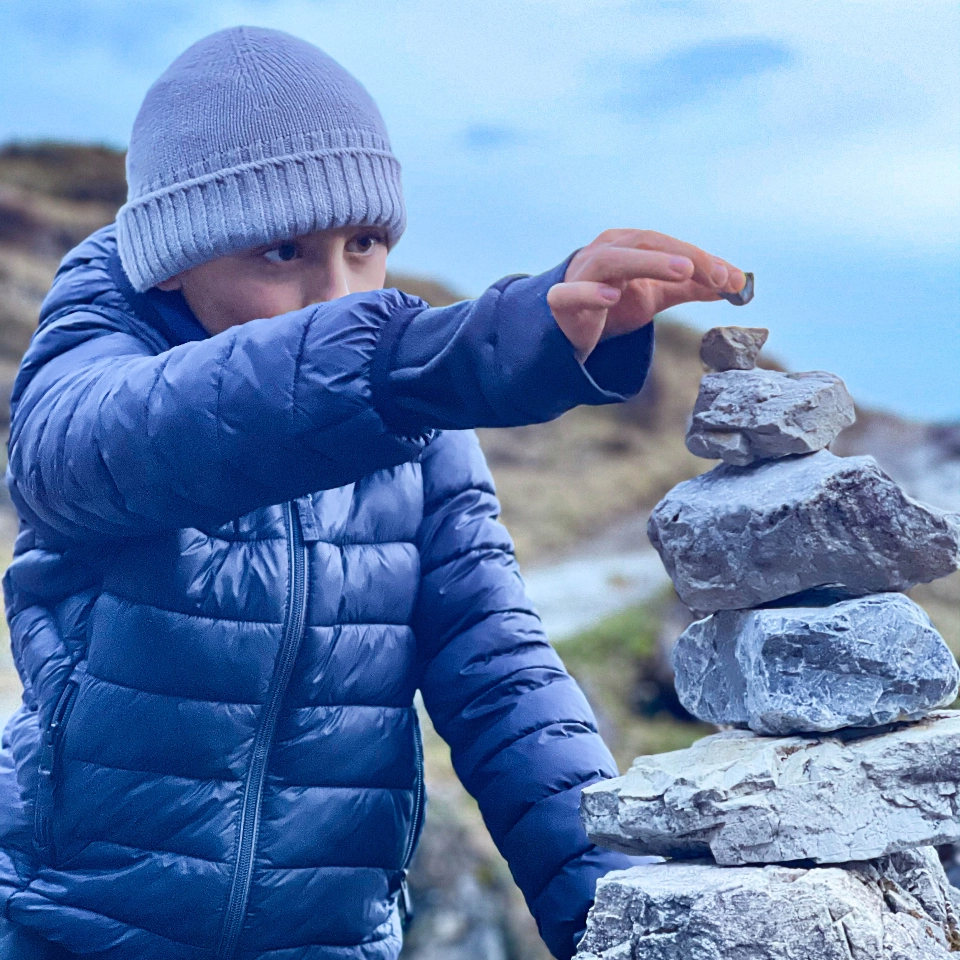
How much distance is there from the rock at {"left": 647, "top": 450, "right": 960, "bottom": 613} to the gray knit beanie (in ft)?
2.26

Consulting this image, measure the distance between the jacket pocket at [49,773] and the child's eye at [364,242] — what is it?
0.80m

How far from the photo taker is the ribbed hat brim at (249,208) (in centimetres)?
169

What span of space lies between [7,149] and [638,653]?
10.5 meters

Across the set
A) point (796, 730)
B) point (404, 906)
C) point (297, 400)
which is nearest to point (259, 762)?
point (404, 906)

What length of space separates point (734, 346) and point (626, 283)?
0.41m

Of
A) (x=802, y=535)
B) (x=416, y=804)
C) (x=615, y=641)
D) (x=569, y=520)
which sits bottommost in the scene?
(x=569, y=520)

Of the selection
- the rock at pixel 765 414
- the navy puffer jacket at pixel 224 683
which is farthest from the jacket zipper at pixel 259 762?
the rock at pixel 765 414

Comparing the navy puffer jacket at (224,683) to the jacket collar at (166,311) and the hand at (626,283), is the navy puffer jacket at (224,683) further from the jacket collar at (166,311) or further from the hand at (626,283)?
the hand at (626,283)

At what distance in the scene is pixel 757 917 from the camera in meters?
1.33

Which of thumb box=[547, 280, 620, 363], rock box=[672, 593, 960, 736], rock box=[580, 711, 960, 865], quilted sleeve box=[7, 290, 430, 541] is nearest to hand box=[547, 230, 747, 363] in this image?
thumb box=[547, 280, 620, 363]

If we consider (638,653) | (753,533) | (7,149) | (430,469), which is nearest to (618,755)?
(638,653)

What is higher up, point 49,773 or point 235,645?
point 235,645

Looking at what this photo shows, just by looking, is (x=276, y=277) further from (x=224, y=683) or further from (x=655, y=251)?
(x=655, y=251)

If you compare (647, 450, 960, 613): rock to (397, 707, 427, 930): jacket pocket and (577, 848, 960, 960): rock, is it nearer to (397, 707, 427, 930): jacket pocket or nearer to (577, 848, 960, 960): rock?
(577, 848, 960, 960): rock
